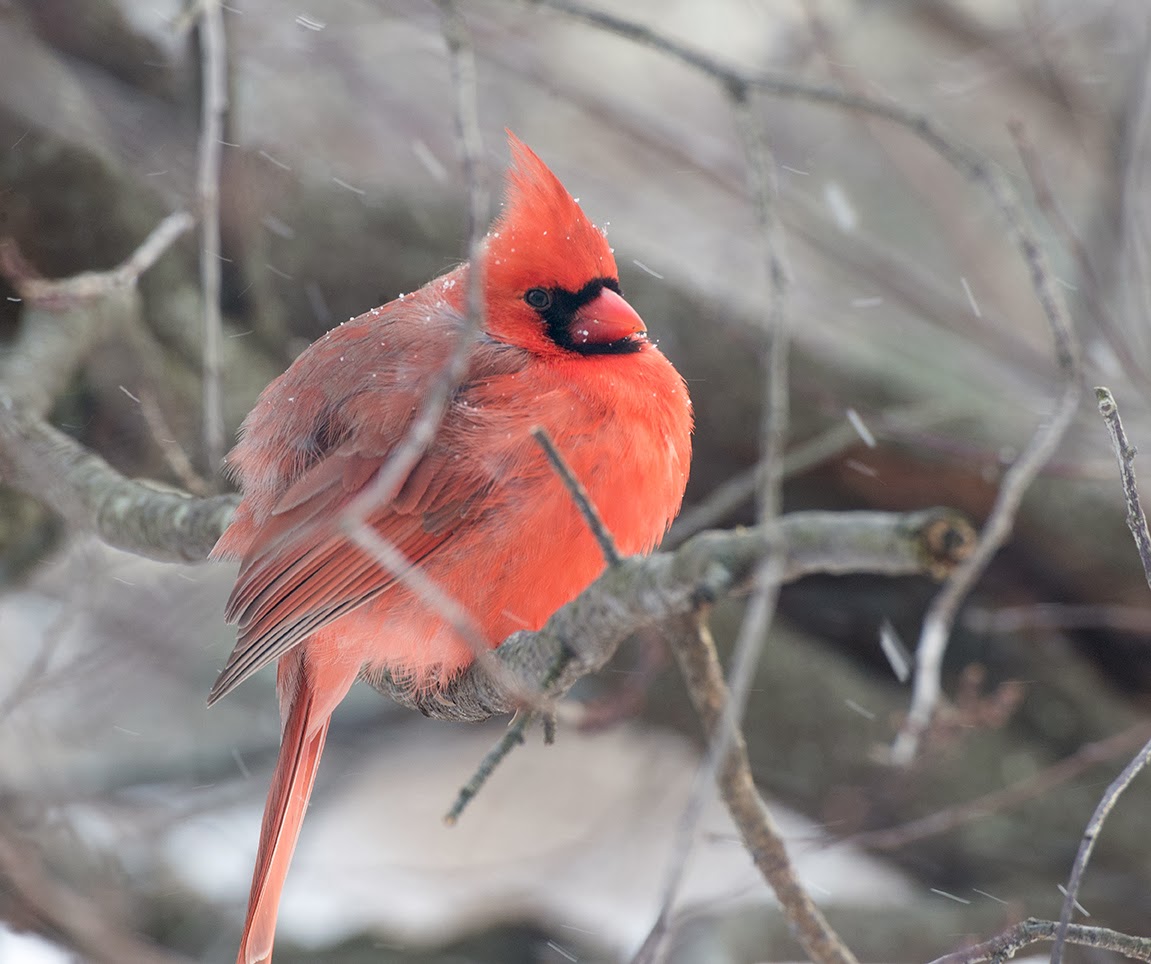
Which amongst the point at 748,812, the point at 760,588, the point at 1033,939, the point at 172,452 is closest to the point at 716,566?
the point at 760,588

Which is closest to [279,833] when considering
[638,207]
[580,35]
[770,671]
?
[770,671]

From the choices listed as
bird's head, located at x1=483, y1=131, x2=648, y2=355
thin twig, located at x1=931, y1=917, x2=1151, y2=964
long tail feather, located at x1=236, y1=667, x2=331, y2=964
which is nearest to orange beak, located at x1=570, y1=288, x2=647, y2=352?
bird's head, located at x1=483, y1=131, x2=648, y2=355

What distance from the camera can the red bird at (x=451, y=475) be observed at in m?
2.26

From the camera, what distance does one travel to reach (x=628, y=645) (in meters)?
3.80

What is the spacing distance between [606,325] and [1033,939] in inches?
52.7

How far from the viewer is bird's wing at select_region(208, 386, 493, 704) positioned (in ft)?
7.45

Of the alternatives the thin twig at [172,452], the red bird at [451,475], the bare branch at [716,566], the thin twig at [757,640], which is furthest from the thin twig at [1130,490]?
the thin twig at [172,452]

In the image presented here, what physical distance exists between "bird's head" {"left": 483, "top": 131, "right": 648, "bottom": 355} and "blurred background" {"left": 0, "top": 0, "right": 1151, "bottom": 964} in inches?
27.1

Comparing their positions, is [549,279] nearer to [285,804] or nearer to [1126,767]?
[285,804]

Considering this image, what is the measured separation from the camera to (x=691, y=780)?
4.68 meters

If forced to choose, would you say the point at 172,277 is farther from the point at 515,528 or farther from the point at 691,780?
the point at 691,780

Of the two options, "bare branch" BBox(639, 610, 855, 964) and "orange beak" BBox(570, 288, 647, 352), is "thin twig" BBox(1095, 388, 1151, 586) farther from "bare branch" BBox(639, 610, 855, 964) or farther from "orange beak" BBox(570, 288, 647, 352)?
"orange beak" BBox(570, 288, 647, 352)

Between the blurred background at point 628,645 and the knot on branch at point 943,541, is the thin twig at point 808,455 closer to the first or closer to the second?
the blurred background at point 628,645

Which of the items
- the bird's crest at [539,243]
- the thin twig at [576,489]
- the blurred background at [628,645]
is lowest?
the blurred background at [628,645]
